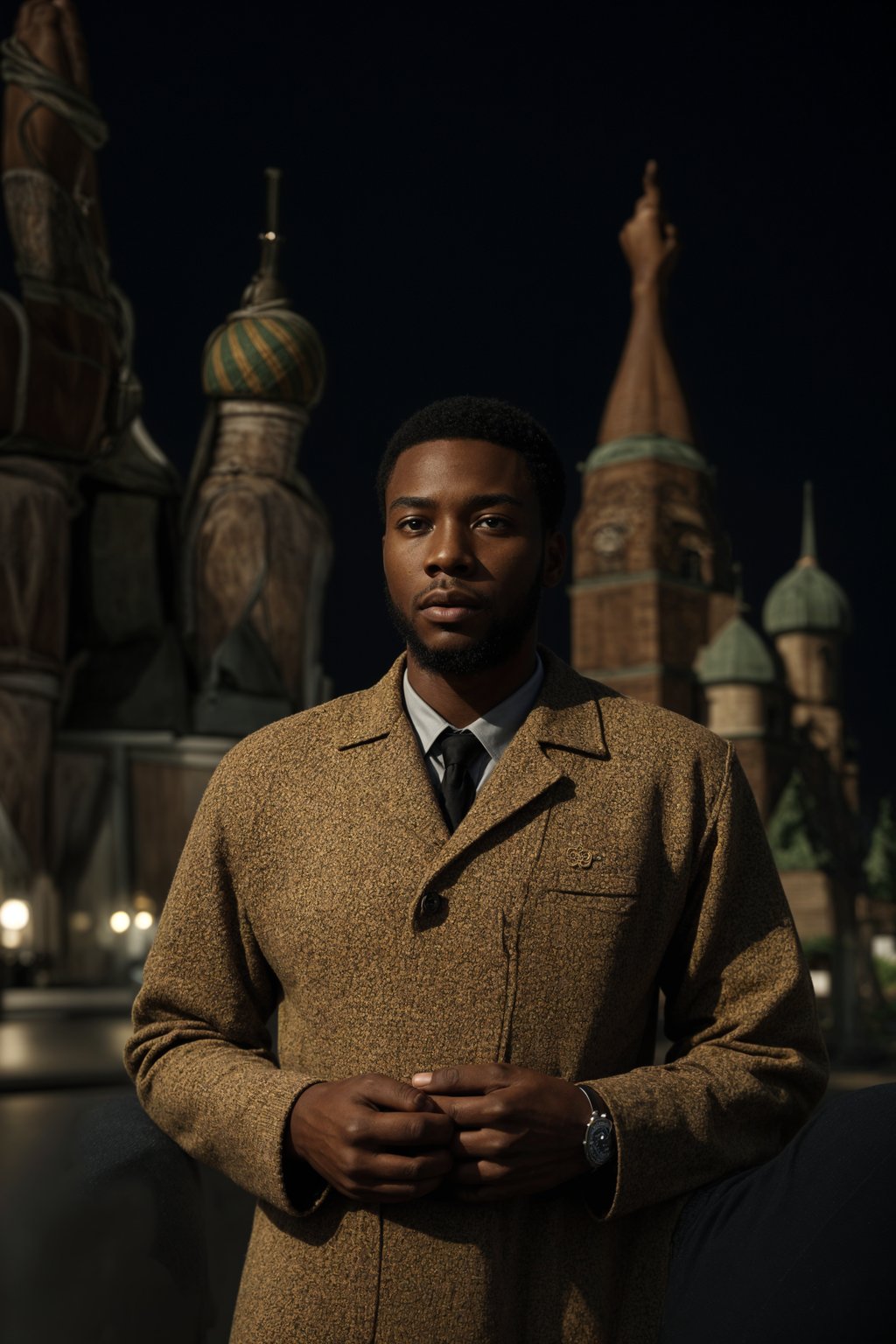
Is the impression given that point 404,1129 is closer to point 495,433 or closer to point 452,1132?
point 452,1132

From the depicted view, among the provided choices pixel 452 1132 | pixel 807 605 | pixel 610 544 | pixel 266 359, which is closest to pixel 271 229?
pixel 266 359

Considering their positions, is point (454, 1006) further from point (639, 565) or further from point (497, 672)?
point (639, 565)

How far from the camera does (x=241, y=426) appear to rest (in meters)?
20.2

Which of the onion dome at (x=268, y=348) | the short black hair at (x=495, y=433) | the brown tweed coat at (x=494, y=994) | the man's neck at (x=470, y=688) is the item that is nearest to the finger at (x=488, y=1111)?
the brown tweed coat at (x=494, y=994)

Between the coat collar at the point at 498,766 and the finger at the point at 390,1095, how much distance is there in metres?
0.27

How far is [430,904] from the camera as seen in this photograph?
1.79 m

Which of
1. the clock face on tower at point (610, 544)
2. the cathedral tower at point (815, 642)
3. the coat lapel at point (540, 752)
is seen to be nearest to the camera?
the coat lapel at point (540, 752)

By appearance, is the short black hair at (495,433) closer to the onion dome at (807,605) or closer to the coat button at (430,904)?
the coat button at (430,904)

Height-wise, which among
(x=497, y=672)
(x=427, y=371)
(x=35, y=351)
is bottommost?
(x=497, y=672)

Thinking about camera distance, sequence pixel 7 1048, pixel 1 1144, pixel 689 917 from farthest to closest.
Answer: pixel 7 1048
pixel 1 1144
pixel 689 917

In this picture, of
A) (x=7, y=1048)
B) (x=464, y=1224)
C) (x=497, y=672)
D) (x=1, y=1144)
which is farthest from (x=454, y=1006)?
(x=7, y=1048)

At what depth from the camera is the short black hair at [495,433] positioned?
1880 millimetres

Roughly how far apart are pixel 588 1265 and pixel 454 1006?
1.09 feet

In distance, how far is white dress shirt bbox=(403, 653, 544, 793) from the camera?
193 centimetres
